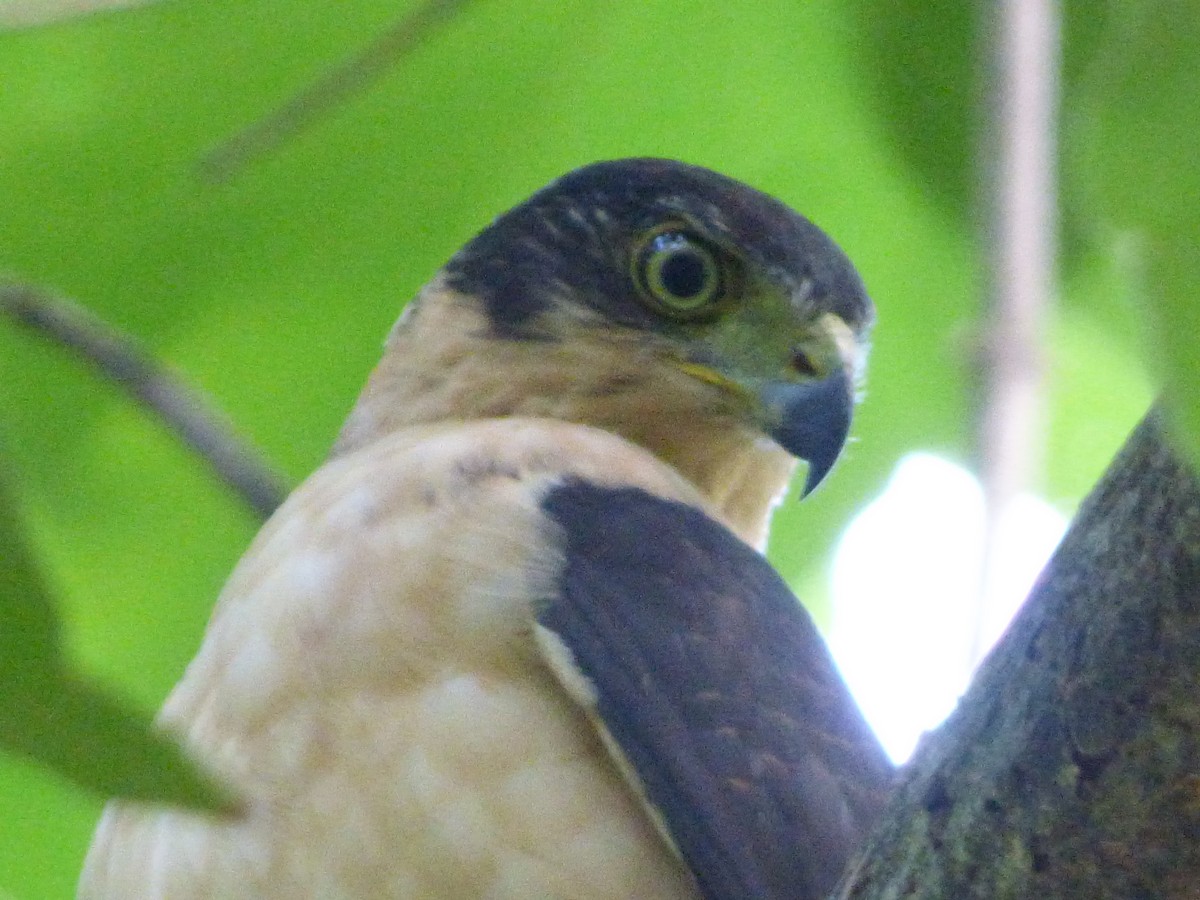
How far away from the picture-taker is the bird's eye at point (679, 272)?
4430mm

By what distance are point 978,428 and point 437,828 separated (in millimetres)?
1784

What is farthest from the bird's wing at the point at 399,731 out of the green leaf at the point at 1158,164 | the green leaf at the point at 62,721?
the green leaf at the point at 1158,164

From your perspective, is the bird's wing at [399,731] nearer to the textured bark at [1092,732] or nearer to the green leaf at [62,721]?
the textured bark at [1092,732]

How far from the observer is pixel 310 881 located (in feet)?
9.25

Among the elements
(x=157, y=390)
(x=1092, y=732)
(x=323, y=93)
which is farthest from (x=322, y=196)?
(x=1092, y=732)

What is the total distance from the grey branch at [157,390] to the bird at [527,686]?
187 millimetres

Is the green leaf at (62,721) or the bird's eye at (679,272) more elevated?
the bird's eye at (679,272)

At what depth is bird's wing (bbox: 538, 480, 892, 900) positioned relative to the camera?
2.77 meters

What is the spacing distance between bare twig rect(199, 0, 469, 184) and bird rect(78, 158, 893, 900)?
27.7 inches

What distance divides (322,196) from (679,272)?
0.93 m

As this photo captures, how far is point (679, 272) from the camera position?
14.8 ft

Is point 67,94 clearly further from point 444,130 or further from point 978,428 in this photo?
point 978,428

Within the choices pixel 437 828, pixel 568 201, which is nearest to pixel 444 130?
pixel 568 201

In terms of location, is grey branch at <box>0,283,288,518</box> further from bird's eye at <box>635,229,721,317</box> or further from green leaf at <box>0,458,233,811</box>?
green leaf at <box>0,458,233,811</box>
